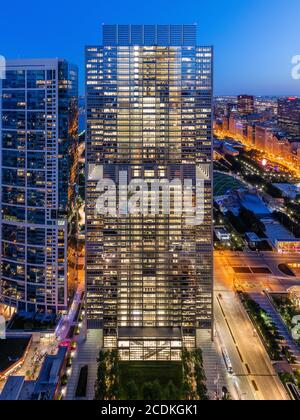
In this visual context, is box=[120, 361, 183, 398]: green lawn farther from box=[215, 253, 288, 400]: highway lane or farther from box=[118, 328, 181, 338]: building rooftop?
box=[215, 253, 288, 400]: highway lane

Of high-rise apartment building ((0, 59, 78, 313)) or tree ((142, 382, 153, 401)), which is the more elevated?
high-rise apartment building ((0, 59, 78, 313))

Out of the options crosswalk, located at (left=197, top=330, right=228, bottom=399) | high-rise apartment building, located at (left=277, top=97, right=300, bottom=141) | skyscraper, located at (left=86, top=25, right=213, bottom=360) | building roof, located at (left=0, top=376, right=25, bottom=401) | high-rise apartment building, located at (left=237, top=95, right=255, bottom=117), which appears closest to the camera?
building roof, located at (left=0, top=376, right=25, bottom=401)

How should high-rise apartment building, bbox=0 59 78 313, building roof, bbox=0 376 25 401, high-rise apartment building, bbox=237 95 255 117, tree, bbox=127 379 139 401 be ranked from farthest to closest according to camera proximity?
1. high-rise apartment building, bbox=237 95 255 117
2. high-rise apartment building, bbox=0 59 78 313
3. tree, bbox=127 379 139 401
4. building roof, bbox=0 376 25 401

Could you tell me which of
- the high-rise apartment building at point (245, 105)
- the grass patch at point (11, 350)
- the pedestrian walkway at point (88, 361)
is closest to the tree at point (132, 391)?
the pedestrian walkway at point (88, 361)

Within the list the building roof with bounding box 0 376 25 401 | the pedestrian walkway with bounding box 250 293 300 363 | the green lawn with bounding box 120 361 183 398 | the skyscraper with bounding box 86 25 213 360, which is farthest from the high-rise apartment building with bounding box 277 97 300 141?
the building roof with bounding box 0 376 25 401

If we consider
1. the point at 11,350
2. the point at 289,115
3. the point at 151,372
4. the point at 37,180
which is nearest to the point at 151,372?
the point at 151,372

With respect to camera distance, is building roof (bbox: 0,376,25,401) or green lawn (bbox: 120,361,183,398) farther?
green lawn (bbox: 120,361,183,398)
